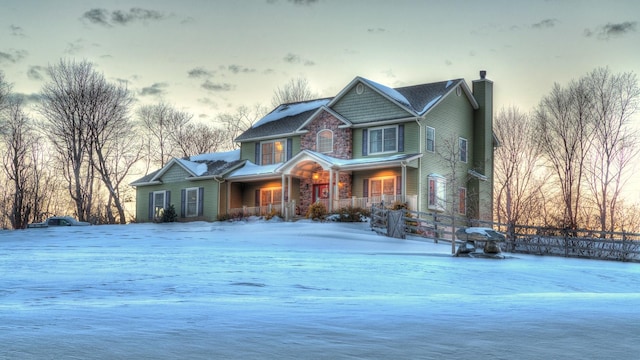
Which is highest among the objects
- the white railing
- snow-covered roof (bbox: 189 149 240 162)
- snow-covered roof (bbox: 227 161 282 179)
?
snow-covered roof (bbox: 189 149 240 162)

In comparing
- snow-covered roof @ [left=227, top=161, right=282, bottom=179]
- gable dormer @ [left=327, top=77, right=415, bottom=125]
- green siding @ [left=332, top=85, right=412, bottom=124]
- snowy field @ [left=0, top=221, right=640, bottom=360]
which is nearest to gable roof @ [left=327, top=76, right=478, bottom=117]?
gable dormer @ [left=327, top=77, right=415, bottom=125]

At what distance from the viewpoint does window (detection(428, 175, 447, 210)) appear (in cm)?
3553

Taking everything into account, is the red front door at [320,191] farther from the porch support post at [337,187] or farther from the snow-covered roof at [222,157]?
the snow-covered roof at [222,157]

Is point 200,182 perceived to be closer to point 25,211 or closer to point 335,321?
point 25,211

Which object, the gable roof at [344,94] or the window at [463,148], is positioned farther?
the window at [463,148]

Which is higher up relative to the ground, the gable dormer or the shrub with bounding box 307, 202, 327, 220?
the gable dormer

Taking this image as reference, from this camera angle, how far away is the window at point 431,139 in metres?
35.9

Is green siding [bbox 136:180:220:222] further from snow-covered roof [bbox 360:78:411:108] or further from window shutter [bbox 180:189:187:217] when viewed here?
snow-covered roof [bbox 360:78:411:108]

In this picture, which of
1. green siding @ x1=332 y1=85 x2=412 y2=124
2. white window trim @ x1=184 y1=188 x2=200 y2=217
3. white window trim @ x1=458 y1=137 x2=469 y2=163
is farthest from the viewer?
white window trim @ x1=184 y1=188 x2=200 y2=217

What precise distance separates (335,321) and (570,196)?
38780mm

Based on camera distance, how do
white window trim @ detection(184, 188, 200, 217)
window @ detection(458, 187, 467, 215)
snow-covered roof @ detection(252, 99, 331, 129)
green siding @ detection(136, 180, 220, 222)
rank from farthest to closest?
1. snow-covered roof @ detection(252, 99, 331, 129)
2. white window trim @ detection(184, 188, 200, 217)
3. green siding @ detection(136, 180, 220, 222)
4. window @ detection(458, 187, 467, 215)

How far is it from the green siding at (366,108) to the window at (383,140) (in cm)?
62

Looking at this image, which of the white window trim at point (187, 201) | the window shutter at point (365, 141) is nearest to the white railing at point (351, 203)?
the window shutter at point (365, 141)

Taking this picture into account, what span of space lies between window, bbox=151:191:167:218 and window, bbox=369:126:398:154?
14.2 m
